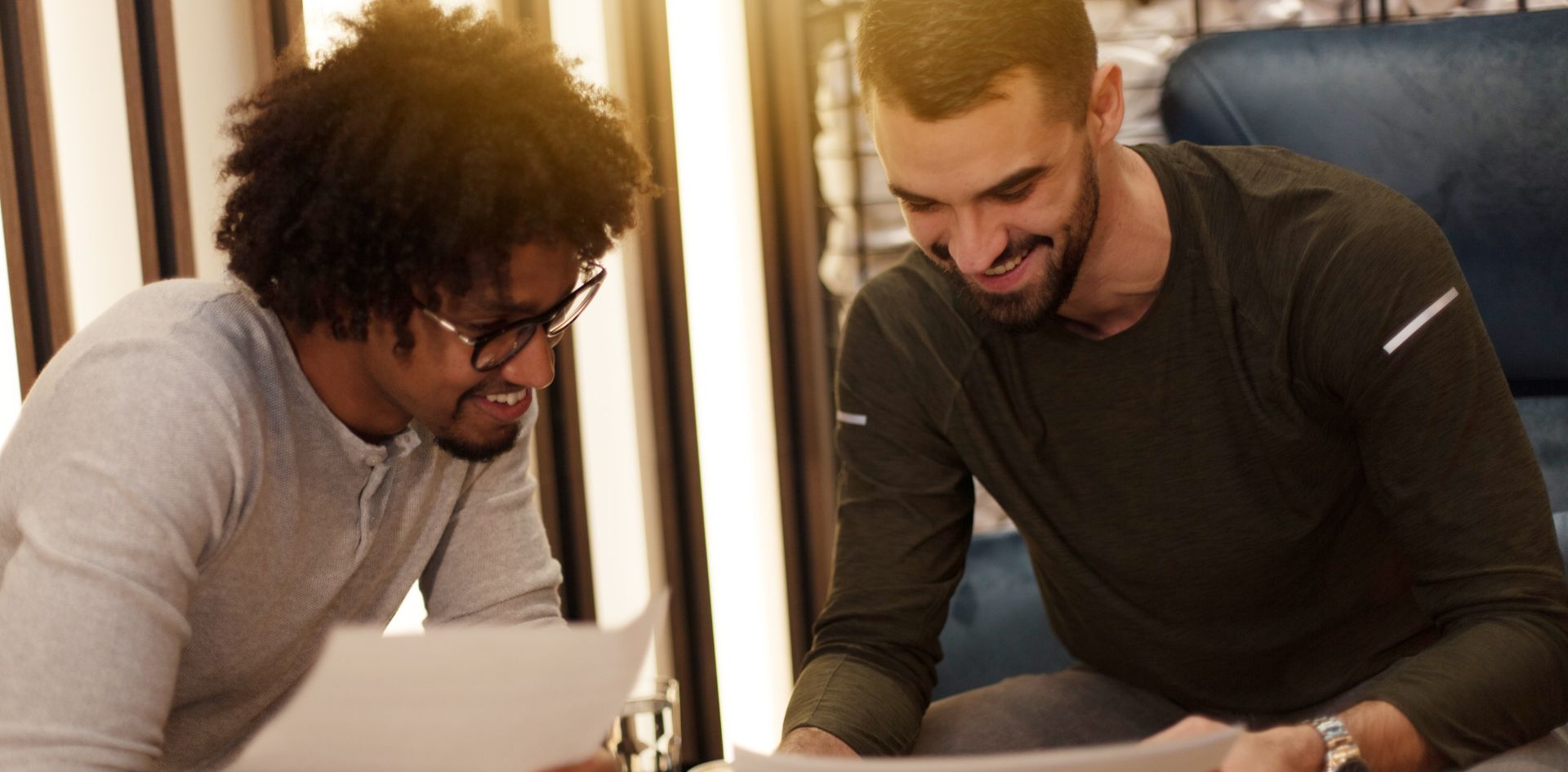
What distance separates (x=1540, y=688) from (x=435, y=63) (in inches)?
43.2

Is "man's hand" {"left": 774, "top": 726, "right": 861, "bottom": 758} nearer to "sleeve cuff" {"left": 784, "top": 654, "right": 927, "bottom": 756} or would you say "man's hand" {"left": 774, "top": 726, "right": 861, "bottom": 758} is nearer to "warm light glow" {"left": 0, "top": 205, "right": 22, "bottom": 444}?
"sleeve cuff" {"left": 784, "top": 654, "right": 927, "bottom": 756}

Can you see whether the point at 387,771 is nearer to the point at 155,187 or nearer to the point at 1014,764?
the point at 1014,764

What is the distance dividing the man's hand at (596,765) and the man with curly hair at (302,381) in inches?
11.9

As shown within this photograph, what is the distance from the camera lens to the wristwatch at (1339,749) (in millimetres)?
1067

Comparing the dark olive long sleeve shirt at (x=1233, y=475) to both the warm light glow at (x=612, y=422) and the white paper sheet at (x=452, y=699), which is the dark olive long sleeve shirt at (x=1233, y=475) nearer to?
the white paper sheet at (x=452, y=699)

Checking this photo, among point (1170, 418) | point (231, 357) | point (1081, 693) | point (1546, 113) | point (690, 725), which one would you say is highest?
point (1546, 113)

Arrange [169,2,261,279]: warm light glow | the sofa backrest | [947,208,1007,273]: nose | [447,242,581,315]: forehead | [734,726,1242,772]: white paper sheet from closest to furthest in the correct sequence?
1. [734,726,1242,772]: white paper sheet
2. [447,242,581,315]: forehead
3. [947,208,1007,273]: nose
4. the sofa backrest
5. [169,2,261,279]: warm light glow

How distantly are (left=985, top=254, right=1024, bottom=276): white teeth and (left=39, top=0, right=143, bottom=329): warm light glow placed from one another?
102 cm

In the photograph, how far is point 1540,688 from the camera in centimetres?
116

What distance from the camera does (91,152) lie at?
5.36 feet

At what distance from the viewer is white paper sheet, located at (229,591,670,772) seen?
81cm

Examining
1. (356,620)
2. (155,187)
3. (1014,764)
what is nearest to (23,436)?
(356,620)

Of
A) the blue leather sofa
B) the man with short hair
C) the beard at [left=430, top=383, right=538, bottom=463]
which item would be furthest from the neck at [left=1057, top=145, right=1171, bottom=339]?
the beard at [left=430, top=383, right=538, bottom=463]

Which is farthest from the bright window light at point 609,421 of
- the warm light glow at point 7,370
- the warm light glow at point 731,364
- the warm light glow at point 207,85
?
the warm light glow at point 7,370
